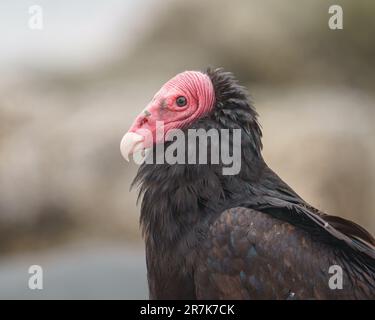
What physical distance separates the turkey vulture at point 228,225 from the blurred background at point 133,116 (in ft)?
12.3

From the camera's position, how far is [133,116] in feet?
31.8

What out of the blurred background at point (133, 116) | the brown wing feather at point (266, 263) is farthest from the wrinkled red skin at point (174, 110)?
the blurred background at point (133, 116)

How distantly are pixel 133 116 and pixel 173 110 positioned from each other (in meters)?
5.02

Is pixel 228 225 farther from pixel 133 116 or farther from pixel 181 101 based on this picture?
pixel 133 116

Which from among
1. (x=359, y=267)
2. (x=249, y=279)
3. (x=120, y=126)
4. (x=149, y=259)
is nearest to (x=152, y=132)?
(x=149, y=259)

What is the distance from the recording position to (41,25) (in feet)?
33.7

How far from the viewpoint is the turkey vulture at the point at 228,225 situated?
4082mm

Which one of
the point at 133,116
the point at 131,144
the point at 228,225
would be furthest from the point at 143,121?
the point at 133,116

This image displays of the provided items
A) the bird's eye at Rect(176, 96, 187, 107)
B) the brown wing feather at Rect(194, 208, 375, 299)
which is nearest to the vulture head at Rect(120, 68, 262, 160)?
the bird's eye at Rect(176, 96, 187, 107)

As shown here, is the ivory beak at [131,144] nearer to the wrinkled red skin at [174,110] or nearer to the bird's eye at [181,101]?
the wrinkled red skin at [174,110]

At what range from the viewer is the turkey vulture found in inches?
161

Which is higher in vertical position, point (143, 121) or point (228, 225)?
point (143, 121)

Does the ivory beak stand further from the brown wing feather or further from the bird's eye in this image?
the brown wing feather

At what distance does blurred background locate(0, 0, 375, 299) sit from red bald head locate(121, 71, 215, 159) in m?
3.76
